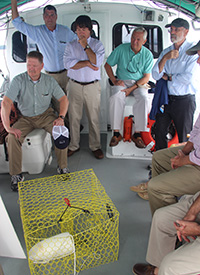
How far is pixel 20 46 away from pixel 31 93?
1964 millimetres

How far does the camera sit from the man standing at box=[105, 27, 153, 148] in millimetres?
3605

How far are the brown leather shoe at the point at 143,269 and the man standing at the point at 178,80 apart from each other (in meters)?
1.54

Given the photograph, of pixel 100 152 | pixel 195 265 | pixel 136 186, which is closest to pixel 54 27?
pixel 100 152

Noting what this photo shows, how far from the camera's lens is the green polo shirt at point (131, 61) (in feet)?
12.3

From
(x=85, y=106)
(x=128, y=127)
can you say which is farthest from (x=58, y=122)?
(x=128, y=127)

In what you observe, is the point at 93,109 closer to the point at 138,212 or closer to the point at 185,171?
the point at 138,212

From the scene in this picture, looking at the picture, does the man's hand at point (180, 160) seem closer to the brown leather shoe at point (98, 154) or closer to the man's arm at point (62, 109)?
the man's arm at point (62, 109)

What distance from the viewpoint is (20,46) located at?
462cm

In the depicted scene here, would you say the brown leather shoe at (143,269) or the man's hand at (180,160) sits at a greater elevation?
the man's hand at (180,160)

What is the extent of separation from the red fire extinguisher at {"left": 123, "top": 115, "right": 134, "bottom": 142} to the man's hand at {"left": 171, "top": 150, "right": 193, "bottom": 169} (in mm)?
1573

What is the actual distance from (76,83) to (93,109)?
467 mm

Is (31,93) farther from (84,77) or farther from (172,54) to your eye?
(172,54)

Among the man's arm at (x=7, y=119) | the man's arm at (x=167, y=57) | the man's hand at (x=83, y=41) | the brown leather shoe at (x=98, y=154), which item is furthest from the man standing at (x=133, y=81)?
the man's arm at (x=7, y=119)

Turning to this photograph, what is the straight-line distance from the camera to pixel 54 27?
12.6 feet
